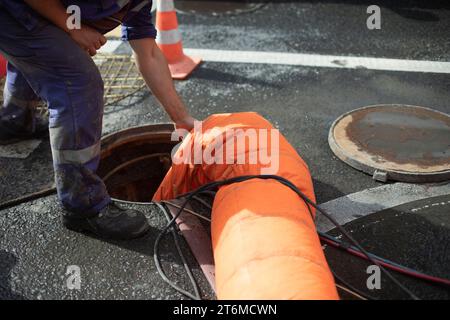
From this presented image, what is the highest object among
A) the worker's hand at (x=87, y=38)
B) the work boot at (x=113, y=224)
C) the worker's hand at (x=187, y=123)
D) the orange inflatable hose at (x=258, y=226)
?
the worker's hand at (x=87, y=38)

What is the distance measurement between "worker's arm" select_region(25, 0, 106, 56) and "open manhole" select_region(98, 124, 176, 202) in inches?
42.4

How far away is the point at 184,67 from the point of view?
185 inches

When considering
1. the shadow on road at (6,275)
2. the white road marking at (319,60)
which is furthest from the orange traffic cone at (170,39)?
the shadow on road at (6,275)

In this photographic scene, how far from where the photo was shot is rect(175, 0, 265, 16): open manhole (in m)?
6.13

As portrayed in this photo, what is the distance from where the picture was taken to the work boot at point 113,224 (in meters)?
2.71

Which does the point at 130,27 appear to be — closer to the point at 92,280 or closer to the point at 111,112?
the point at 111,112

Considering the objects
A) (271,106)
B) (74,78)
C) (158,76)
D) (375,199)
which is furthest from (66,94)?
(271,106)

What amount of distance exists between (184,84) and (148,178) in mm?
1003

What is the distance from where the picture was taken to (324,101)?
4.18 metres

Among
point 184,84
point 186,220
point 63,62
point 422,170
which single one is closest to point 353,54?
point 184,84

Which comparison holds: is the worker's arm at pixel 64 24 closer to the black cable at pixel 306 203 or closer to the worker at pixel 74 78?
the worker at pixel 74 78

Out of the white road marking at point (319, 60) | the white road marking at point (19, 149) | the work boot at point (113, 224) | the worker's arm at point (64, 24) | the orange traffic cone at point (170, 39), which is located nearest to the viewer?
the worker's arm at point (64, 24)

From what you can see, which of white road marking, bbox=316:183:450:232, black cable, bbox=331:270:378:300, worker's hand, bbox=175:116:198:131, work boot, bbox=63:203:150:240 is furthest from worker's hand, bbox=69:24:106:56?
black cable, bbox=331:270:378:300

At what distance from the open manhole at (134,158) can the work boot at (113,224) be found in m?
0.83
